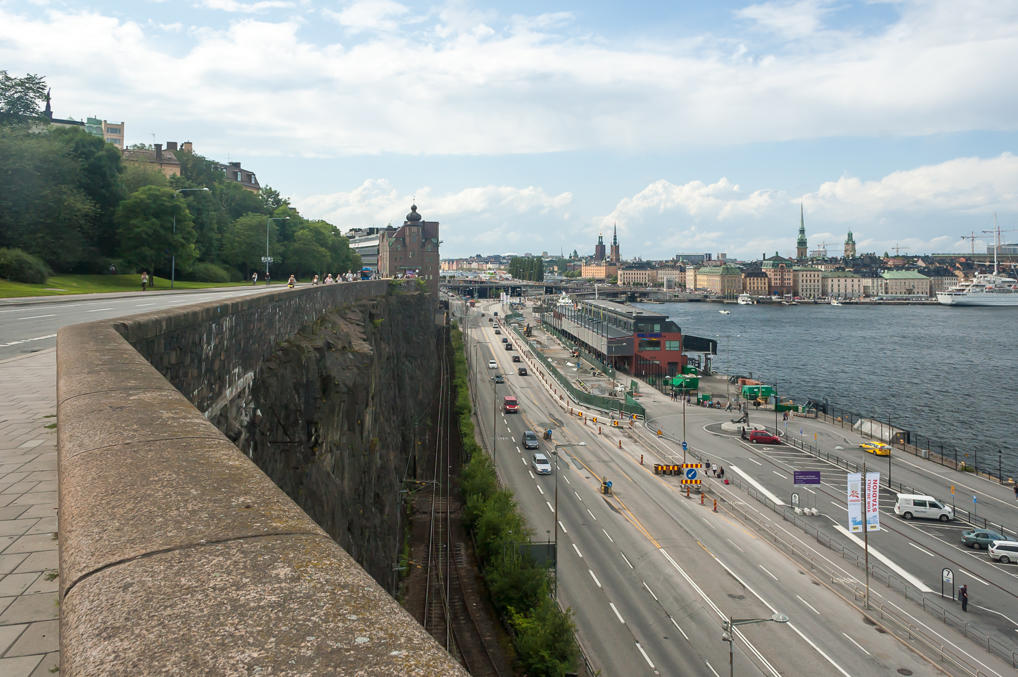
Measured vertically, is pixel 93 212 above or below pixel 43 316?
above

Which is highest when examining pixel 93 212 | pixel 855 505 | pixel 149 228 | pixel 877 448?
pixel 93 212

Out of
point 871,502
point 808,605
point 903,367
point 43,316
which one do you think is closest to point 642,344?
point 903,367

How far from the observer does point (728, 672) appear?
67.9ft

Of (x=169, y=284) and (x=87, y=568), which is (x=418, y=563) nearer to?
→ (x=169, y=284)

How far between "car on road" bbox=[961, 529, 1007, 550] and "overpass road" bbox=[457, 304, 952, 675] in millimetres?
9140

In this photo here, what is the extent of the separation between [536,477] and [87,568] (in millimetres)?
38777

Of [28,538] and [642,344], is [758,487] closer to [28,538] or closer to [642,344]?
[28,538]

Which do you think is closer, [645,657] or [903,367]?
[645,657]

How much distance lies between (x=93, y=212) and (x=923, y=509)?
48.6m

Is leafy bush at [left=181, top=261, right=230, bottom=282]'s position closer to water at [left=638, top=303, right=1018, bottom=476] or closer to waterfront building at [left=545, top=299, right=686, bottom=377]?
waterfront building at [left=545, top=299, right=686, bottom=377]

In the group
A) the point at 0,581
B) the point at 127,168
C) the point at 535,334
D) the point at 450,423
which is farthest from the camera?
the point at 535,334

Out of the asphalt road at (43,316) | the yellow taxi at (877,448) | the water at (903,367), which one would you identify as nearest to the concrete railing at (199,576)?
the asphalt road at (43,316)

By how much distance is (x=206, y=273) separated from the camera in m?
52.0

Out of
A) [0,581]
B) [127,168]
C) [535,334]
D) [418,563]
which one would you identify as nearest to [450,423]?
[418,563]
